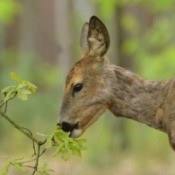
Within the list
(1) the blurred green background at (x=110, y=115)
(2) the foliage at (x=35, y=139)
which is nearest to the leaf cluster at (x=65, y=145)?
(2) the foliage at (x=35, y=139)

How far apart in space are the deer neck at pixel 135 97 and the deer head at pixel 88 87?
101mm

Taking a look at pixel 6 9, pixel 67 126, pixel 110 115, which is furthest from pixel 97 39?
pixel 110 115

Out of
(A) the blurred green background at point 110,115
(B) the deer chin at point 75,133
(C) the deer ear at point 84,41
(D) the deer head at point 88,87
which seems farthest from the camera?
(A) the blurred green background at point 110,115

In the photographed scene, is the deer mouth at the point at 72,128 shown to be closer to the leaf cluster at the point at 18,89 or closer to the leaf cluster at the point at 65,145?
the leaf cluster at the point at 65,145

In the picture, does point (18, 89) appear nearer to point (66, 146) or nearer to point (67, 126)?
point (66, 146)

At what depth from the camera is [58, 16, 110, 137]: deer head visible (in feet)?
25.8

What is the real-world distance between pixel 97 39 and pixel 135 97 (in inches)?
27.5

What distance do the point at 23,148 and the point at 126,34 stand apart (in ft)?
11.0

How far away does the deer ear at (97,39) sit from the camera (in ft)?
26.0

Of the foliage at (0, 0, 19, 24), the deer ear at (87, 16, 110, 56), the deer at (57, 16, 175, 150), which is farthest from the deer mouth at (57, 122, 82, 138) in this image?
the foliage at (0, 0, 19, 24)

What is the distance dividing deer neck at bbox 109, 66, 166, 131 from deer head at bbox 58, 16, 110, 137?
10 cm

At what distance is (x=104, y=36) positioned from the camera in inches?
316

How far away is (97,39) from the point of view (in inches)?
318

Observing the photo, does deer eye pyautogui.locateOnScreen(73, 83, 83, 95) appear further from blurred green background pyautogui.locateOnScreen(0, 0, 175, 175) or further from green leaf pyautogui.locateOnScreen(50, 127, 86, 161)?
blurred green background pyautogui.locateOnScreen(0, 0, 175, 175)
